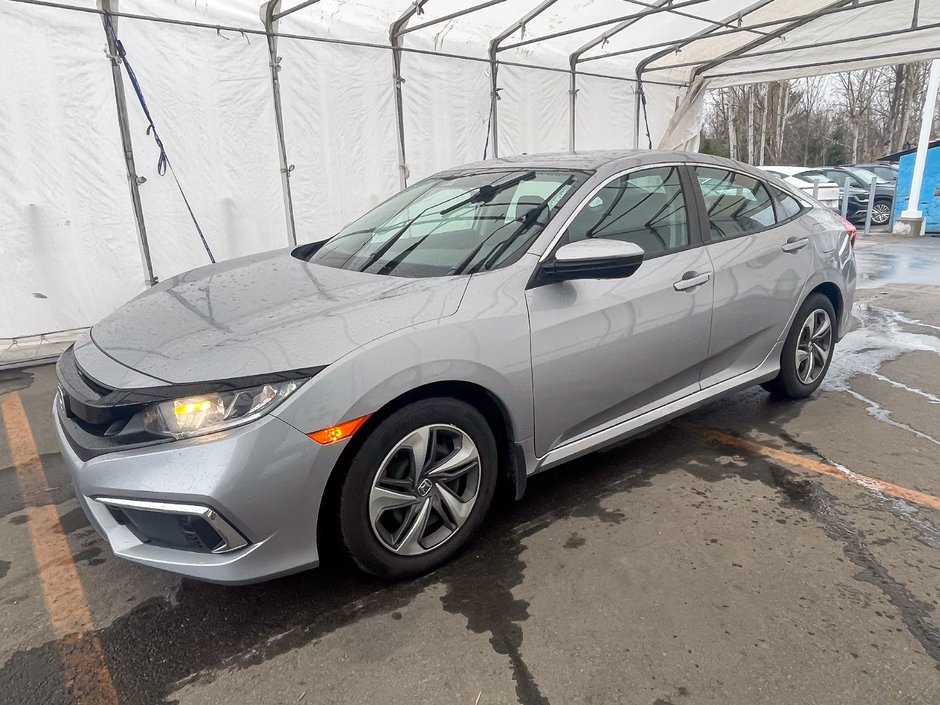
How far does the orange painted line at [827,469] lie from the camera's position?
304 cm

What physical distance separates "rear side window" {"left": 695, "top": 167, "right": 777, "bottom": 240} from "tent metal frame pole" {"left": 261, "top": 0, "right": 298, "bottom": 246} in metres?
4.33

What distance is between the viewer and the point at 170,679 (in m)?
2.05

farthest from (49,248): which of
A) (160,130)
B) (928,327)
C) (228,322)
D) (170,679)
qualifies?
(928,327)

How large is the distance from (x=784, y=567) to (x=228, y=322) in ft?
7.38

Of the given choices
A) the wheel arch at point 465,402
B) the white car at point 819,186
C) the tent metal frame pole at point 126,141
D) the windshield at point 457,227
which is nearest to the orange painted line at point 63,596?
the wheel arch at point 465,402

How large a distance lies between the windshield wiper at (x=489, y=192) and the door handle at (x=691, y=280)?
86cm

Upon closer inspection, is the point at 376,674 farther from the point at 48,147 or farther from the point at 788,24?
the point at 788,24

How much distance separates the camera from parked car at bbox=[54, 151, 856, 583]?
2.07 metres

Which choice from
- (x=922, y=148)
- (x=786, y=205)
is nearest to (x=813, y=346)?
(x=786, y=205)

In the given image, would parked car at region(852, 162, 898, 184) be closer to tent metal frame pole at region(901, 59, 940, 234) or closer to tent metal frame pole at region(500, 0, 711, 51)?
tent metal frame pole at region(901, 59, 940, 234)

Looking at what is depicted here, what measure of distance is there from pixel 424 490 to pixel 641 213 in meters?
1.71

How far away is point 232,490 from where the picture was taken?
1.99 metres

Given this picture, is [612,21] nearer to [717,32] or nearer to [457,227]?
[717,32]

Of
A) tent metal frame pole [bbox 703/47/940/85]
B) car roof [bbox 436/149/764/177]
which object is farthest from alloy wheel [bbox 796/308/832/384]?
tent metal frame pole [bbox 703/47/940/85]
